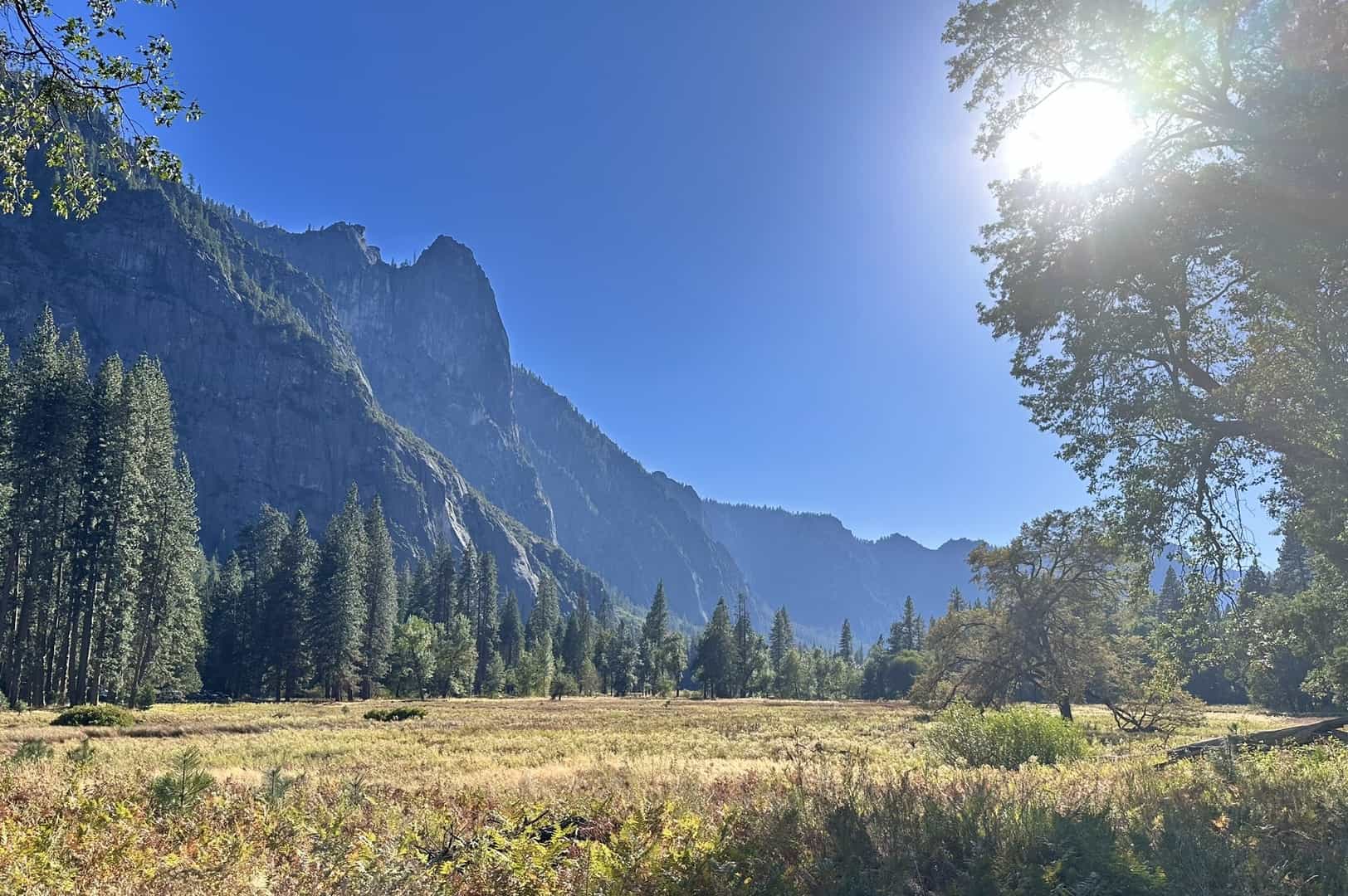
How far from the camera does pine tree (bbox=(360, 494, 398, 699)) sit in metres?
66.8

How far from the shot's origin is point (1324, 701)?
224ft

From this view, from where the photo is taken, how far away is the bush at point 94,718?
84.1 feet

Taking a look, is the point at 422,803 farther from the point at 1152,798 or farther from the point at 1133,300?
the point at 1133,300

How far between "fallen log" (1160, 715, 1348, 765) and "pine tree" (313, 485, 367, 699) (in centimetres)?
6089

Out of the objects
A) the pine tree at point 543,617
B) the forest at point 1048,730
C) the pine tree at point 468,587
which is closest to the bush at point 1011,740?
the forest at point 1048,730

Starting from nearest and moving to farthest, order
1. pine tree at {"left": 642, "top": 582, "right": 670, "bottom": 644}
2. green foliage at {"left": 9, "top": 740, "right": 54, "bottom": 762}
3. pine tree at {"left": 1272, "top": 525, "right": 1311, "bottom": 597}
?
green foliage at {"left": 9, "top": 740, "right": 54, "bottom": 762} < pine tree at {"left": 1272, "top": 525, "right": 1311, "bottom": 597} < pine tree at {"left": 642, "top": 582, "right": 670, "bottom": 644}

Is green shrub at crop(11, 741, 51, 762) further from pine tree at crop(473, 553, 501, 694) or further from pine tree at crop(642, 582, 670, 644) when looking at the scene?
pine tree at crop(642, 582, 670, 644)

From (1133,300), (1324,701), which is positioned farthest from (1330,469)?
(1324,701)

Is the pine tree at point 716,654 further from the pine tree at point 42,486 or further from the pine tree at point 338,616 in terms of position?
the pine tree at point 42,486

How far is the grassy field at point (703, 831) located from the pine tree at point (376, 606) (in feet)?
193

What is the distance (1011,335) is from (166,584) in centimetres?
5268

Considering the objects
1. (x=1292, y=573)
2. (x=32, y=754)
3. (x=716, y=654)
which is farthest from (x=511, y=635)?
(x=32, y=754)

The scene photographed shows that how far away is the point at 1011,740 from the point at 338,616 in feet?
193

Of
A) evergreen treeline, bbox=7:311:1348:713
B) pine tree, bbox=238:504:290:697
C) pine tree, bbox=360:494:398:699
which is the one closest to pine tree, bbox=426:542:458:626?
evergreen treeline, bbox=7:311:1348:713
